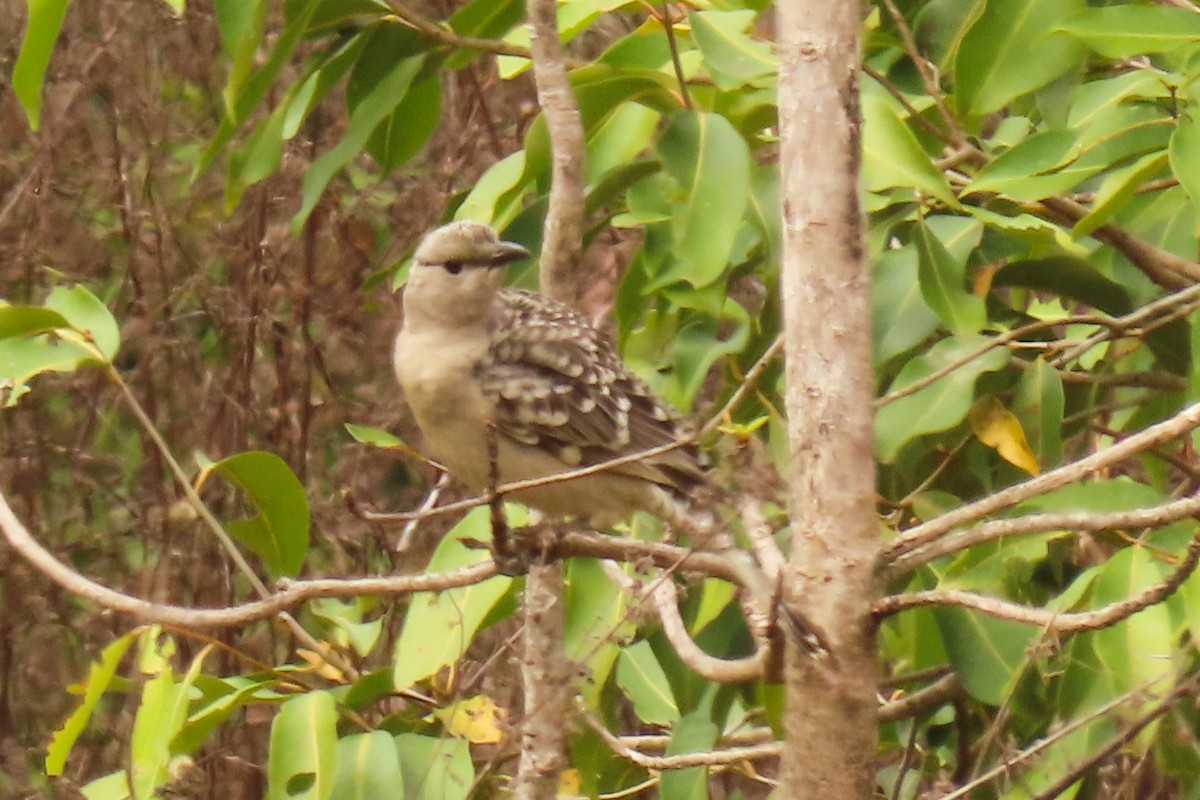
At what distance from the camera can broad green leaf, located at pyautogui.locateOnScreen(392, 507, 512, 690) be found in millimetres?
2631

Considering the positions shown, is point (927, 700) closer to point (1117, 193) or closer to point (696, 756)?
point (696, 756)

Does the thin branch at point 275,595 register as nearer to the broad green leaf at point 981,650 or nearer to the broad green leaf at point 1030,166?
the broad green leaf at point 981,650

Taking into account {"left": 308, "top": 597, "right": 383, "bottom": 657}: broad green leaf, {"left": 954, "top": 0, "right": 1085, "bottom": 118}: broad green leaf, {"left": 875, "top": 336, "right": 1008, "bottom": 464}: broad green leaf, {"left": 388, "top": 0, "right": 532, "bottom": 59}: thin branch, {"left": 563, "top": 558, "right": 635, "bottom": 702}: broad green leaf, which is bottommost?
{"left": 308, "top": 597, "right": 383, "bottom": 657}: broad green leaf

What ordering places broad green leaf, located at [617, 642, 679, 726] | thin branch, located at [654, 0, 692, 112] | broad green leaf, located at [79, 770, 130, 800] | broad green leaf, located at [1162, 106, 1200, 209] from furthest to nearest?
broad green leaf, located at [617, 642, 679, 726] < broad green leaf, located at [79, 770, 130, 800] < thin branch, located at [654, 0, 692, 112] < broad green leaf, located at [1162, 106, 1200, 209]

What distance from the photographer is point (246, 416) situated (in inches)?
205

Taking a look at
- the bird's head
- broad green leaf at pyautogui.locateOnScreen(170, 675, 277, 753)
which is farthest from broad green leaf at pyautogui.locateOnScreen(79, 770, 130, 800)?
the bird's head

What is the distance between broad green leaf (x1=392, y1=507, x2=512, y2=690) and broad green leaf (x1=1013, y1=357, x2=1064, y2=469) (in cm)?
89

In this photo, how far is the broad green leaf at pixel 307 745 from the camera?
2.35 metres

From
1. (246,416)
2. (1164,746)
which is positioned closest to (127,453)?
(246,416)

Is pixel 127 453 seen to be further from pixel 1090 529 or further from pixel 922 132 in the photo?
pixel 1090 529

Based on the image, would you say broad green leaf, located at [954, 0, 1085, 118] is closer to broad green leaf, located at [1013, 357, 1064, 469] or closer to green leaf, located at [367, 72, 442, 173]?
broad green leaf, located at [1013, 357, 1064, 469]

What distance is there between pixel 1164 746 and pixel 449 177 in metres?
3.37

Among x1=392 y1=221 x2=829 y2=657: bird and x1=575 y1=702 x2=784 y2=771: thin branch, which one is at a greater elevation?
x1=392 y1=221 x2=829 y2=657: bird

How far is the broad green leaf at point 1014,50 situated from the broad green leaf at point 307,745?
53.6 inches
